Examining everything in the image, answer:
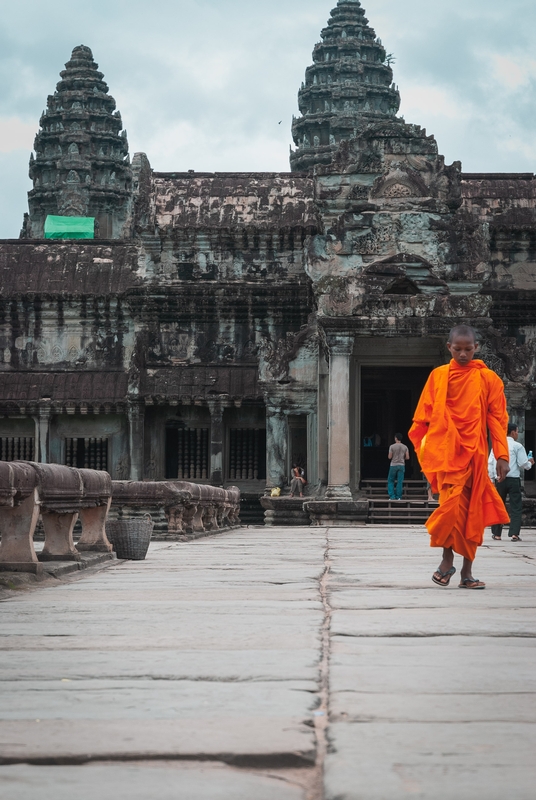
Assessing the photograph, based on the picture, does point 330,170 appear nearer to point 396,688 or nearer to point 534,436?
point 534,436

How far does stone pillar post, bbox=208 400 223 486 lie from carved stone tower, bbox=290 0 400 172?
73.3 ft

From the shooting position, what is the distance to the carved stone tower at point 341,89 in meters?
49.6

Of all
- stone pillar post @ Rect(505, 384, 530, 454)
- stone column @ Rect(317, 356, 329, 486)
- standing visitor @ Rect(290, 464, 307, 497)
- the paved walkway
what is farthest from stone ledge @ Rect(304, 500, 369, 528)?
the paved walkway

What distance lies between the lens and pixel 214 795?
2590 millimetres

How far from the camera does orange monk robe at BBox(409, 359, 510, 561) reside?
742 cm

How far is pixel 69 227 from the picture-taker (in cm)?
4641

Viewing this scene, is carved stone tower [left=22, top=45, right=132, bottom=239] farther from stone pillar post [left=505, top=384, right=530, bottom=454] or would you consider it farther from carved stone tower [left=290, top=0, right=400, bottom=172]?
stone pillar post [left=505, top=384, right=530, bottom=454]

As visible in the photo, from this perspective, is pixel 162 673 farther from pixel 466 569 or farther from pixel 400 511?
pixel 400 511

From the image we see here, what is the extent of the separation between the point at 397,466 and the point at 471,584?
47.4ft

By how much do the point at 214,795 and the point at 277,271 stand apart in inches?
1065

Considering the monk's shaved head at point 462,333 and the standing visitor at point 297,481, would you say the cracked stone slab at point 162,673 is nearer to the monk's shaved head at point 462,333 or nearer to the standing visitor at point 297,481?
the monk's shaved head at point 462,333

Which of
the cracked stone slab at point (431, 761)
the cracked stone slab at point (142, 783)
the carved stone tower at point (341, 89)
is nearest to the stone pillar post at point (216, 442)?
the carved stone tower at point (341, 89)

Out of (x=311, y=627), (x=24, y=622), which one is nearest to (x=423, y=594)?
(x=311, y=627)

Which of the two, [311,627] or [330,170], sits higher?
[330,170]
